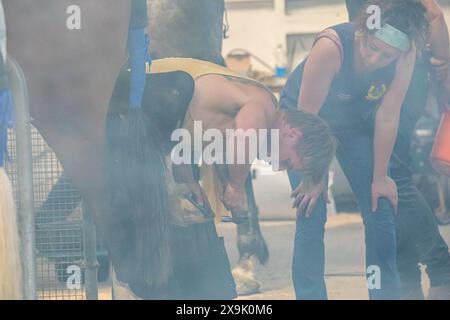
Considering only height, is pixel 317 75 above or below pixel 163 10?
below

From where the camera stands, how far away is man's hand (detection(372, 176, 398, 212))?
5.32 meters

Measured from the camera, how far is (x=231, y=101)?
5.20 meters

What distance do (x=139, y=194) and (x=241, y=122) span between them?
0.60 meters

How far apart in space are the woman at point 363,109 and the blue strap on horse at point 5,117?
1.31 metres

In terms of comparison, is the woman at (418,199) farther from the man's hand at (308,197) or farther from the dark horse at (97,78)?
the dark horse at (97,78)

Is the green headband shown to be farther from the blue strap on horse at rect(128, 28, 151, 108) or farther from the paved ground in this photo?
the blue strap on horse at rect(128, 28, 151, 108)

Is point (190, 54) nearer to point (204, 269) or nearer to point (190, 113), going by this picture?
point (190, 113)

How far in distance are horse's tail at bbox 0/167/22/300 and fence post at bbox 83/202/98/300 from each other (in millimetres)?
487

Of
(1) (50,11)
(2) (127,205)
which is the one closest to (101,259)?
(2) (127,205)

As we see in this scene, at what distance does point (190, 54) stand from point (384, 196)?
119 cm

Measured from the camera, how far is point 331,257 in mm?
5301

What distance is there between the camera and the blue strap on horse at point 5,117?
491 cm

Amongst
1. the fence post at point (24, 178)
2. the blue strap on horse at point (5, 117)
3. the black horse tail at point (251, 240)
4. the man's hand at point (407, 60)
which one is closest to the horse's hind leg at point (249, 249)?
the black horse tail at point (251, 240)

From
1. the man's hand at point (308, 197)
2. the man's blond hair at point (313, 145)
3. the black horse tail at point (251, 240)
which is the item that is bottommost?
the black horse tail at point (251, 240)
